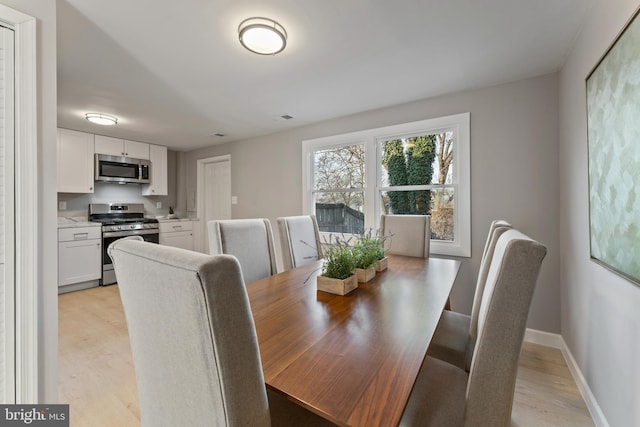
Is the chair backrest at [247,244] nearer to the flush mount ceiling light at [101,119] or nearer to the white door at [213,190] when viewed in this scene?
the flush mount ceiling light at [101,119]

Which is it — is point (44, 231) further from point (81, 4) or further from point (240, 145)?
A: point (240, 145)

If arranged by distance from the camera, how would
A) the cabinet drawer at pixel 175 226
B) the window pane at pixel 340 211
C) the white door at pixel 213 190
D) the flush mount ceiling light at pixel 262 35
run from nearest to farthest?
the flush mount ceiling light at pixel 262 35, the window pane at pixel 340 211, the cabinet drawer at pixel 175 226, the white door at pixel 213 190

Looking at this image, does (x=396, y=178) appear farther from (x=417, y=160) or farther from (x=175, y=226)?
(x=175, y=226)

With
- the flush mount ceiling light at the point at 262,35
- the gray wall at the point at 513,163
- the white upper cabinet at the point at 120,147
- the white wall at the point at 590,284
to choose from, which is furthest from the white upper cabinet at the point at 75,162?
the white wall at the point at 590,284

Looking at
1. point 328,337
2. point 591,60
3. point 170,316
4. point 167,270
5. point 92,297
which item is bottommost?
point 92,297

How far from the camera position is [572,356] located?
6.15 feet

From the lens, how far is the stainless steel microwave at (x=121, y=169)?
13.3ft

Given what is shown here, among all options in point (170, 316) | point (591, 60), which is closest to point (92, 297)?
point (170, 316)

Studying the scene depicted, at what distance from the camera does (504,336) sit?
74 centimetres

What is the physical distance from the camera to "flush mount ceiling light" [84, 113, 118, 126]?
10.4 ft

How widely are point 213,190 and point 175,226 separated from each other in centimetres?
92

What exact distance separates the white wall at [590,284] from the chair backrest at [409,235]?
38.4 inches
